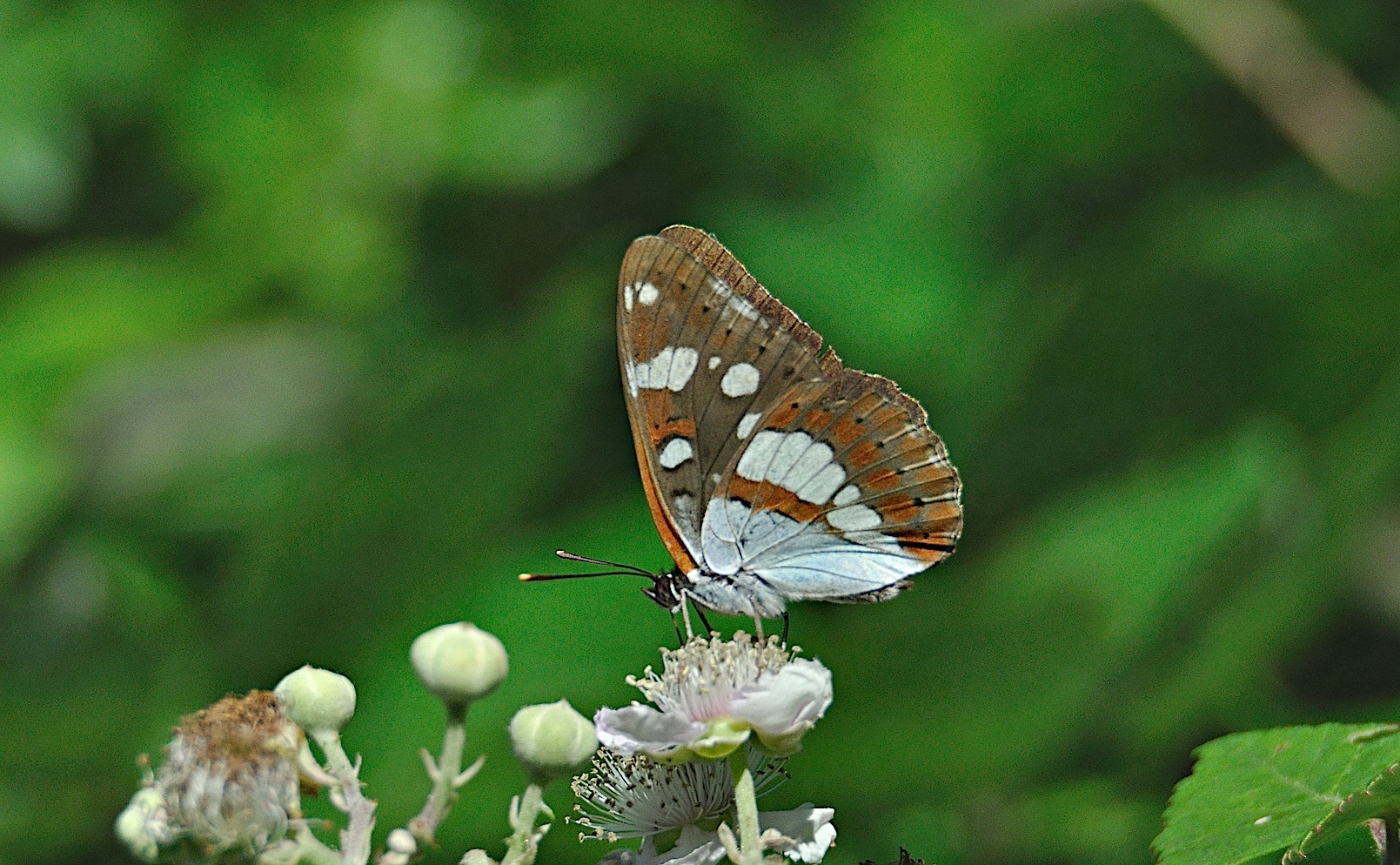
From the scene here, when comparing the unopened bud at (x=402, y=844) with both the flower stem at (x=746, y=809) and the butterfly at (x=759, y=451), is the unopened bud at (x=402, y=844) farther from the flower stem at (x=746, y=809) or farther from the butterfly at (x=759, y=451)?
the butterfly at (x=759, y=451)

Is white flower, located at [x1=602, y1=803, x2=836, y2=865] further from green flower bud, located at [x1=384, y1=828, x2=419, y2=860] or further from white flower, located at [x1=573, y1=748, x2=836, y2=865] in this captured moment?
green flower bud, located at [x1=384, y1=828, x2=419, y2=860]

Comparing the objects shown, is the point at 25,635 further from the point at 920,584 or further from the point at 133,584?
the point at 920,584

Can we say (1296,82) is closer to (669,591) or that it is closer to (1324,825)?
(669,591)

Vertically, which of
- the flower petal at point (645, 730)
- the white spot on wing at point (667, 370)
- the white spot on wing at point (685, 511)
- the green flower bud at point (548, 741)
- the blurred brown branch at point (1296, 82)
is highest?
the blurred brown branch at point (1296, 82)

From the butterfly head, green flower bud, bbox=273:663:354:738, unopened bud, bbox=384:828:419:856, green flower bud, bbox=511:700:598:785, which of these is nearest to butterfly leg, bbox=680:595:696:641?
the butterfly head

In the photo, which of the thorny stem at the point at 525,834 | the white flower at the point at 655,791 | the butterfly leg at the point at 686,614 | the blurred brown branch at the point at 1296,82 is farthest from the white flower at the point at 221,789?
the blurred brown branch at the point at 1296,82

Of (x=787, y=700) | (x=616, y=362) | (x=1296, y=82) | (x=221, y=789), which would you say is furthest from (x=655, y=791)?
(x=1296, y=82)
